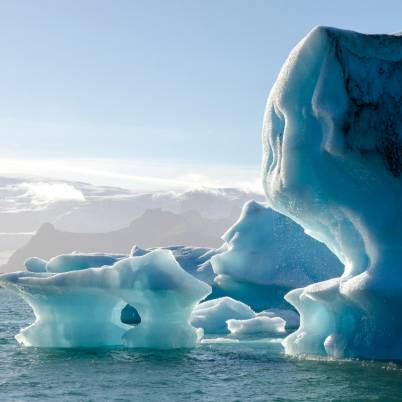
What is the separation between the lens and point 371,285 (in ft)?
38.1

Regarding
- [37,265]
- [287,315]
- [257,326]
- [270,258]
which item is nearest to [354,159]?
[257,326]

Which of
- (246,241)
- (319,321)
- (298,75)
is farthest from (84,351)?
(246,241)

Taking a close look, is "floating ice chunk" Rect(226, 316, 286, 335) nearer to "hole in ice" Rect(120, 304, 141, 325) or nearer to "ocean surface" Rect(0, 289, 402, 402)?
"ocean surface" Rect(0, 289, 402, 402)

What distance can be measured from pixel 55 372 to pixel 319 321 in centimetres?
494

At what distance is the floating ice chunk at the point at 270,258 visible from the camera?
2134 centimetres

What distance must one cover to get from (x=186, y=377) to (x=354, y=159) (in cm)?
438

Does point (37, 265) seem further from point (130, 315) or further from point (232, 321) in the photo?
point (232, 321)

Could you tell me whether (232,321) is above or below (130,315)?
above

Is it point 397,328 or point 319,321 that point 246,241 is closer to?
point 319,321

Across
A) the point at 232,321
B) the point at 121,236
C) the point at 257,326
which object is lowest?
the point at 121,236

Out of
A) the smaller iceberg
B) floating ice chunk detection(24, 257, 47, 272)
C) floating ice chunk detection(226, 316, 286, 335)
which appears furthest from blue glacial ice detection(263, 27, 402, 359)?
floating ice chunk detection(24, 257, 47, 272)

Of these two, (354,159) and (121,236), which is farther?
(121,236)

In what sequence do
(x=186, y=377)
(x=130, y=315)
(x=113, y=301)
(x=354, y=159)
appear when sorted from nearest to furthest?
(x=186, y=377) < (x=354, y=159) < (x=113, y=301) < (x=130, y=315)

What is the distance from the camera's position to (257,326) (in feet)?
60.6
